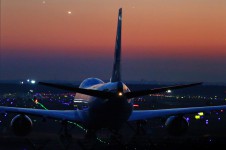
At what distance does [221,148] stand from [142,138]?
1237 cm

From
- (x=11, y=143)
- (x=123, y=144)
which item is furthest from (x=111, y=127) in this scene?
(x=11, y=143)

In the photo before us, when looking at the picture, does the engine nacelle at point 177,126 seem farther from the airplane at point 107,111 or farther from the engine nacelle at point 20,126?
the engine nacelle at point 20,126

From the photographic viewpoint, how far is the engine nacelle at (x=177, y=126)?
4781cm

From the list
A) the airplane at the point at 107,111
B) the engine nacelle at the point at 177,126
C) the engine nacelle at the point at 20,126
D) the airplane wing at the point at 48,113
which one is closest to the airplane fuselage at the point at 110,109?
the airplane at the point at 107,111

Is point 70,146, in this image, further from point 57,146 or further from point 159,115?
point 159,115

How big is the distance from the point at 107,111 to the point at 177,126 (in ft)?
38.7

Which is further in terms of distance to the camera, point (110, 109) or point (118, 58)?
point (118, 58)

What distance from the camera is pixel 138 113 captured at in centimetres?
4756

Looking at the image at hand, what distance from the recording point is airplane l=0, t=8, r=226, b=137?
36.7 meters

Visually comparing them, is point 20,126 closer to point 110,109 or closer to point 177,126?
point 110,109

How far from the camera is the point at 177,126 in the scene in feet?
157

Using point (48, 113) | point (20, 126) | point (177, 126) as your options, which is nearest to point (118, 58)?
point (48, 113)

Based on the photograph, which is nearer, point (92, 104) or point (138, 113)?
point (92, 104)

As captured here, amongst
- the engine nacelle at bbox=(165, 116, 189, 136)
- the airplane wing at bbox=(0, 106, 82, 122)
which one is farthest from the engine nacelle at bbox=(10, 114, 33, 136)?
the engine nacelle at bbox=(165, 116, 189, 136)
